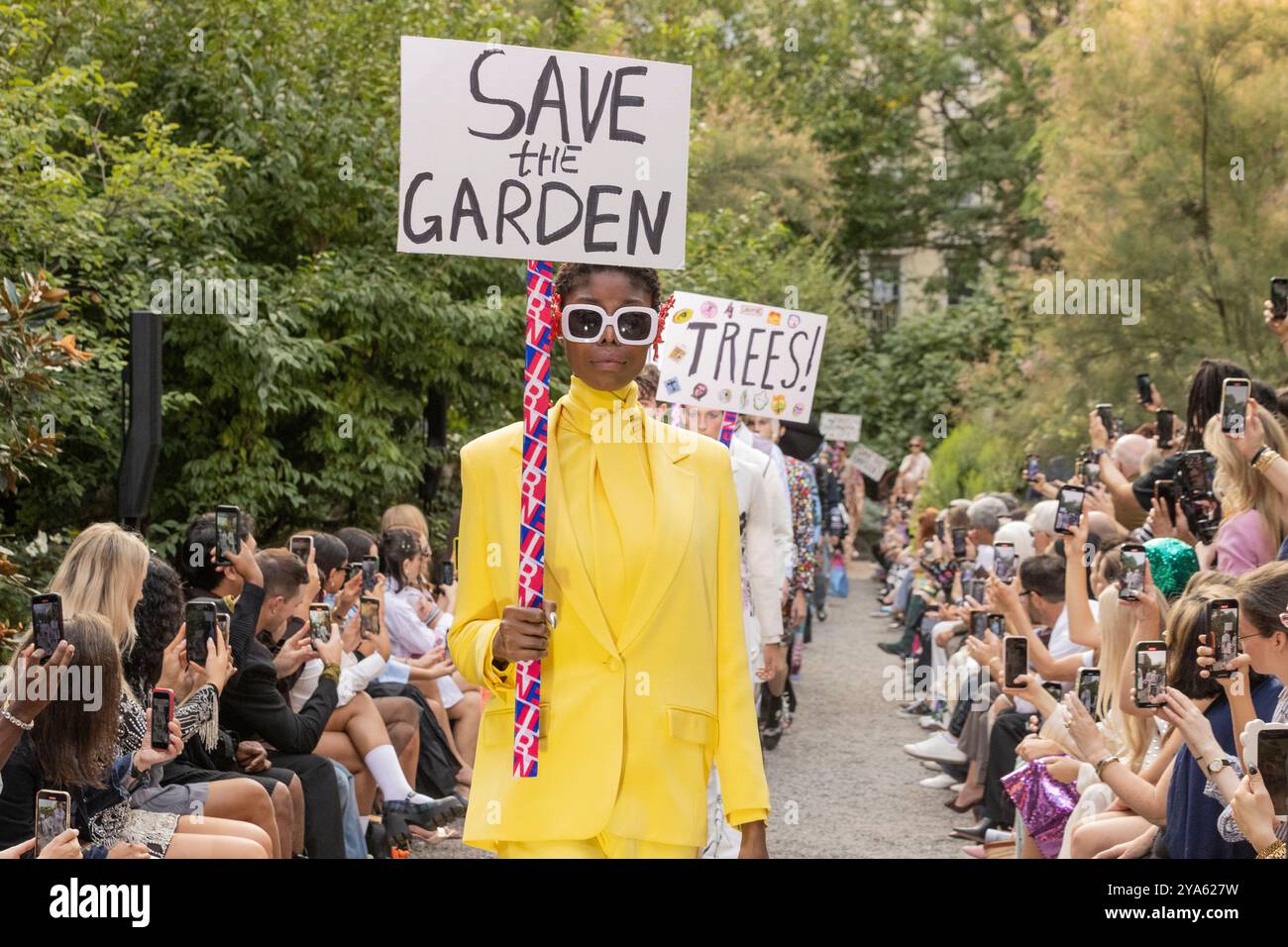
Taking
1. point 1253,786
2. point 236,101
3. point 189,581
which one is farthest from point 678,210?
point 236,101

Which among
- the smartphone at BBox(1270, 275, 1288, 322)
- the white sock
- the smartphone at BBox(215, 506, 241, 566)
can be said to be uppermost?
the smartphone at BBox(1270, 275, 1288, 322)

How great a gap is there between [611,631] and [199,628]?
8.81ft

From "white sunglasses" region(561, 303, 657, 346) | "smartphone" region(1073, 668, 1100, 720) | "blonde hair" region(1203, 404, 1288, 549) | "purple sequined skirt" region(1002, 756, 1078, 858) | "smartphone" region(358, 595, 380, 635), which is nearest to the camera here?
"white sunglasses" region(561, 303, 657, 346)

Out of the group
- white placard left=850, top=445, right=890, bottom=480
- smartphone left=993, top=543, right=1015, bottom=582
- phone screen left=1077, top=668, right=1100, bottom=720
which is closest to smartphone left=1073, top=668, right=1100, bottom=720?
phone screen left=1077, top=668, right=1100, bottom=720

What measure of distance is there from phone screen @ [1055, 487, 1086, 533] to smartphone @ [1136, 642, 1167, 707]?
6.89ft

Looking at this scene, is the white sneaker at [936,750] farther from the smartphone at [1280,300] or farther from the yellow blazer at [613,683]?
the yellow blazer at [613,683]

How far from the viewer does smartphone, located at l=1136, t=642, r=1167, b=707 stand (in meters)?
4.84

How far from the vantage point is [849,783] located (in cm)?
1040

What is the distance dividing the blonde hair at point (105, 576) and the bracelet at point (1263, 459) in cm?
416

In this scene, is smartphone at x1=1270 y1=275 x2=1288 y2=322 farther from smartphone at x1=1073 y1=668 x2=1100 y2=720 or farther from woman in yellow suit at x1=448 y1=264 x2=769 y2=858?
woman in yellow suit at x1=448 y1=264 x2=769 y2=858

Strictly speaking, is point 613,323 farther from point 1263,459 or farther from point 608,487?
point 1263,459

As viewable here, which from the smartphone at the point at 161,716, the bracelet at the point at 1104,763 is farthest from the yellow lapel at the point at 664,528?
the bracelet at the point at 1104,763

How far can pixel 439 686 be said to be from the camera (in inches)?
384

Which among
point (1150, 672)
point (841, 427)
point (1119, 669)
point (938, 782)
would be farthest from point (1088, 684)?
point (841, 427)
